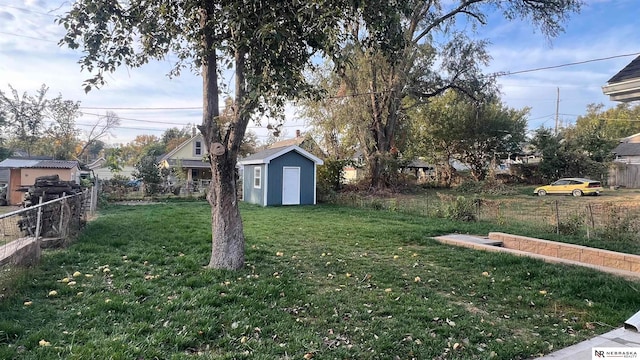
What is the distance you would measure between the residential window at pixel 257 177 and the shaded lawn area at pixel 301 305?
10.4 m

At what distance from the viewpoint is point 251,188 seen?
1820 cm

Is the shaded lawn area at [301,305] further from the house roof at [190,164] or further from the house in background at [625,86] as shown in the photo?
the house roof at [190,164]

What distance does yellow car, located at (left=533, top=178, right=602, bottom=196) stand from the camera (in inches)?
816

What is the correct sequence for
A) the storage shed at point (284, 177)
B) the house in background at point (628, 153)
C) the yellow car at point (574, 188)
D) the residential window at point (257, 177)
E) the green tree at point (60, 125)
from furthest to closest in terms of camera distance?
the house in background at point (628, 153) → the green tree at point (60, 125) → the yellow car at point (574, 188) → the residential window at point (257, 177) → the storage shed at point (284, 177)

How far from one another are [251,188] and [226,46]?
13383 mm

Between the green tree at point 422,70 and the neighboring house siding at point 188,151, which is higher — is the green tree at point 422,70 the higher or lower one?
the higher one

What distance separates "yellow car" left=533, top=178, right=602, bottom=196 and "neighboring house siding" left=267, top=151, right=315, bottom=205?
47.5ft

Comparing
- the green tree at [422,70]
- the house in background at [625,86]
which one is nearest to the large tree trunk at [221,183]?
the house in background at [625,86]

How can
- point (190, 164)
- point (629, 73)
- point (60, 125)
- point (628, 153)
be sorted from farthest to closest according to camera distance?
point (628, 153), point (190, 164), point (60, 125), point (629, 73)

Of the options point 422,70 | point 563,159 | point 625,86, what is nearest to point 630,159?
point 563,159

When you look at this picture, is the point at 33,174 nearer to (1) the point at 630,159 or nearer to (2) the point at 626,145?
(1) the point at 630,159

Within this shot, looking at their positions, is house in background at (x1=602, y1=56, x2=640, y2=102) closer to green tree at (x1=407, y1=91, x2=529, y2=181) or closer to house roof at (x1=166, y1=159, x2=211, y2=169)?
green tree at (x1=407, y1=91, x2=529, y2=181)

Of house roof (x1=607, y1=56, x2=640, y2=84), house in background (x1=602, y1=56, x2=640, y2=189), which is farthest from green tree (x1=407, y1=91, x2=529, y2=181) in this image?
Answer: house roof (x1=607, y1=56, x2=640, y2=84)

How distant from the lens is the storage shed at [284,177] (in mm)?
16562
